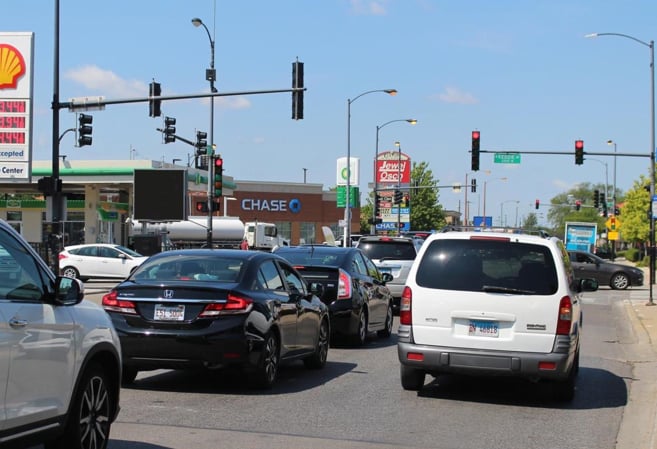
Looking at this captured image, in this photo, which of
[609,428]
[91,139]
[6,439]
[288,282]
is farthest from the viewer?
[91,139]

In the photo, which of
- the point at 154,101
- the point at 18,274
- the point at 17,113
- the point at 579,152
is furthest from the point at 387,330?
the point at 579,152

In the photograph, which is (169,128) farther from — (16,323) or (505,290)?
(16,323)

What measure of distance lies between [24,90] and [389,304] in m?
24.0

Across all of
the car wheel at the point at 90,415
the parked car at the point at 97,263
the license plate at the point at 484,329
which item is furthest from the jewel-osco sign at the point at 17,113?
the car wheel at the point at 90,415

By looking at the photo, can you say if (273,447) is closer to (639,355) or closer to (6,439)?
(6,439)

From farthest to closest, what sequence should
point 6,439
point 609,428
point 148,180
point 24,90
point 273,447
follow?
1. point 148,180
2. point 24,90
3. point 609,428
4. point 273,447
5. point 6,439

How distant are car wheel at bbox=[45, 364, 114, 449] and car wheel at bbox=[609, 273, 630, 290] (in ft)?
108

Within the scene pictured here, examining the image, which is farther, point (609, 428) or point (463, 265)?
point (463, 265)

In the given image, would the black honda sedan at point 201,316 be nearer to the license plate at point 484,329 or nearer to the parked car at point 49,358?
the license plate at point 484,329

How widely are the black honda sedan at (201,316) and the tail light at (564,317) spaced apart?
10.2ft

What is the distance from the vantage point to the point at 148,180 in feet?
147

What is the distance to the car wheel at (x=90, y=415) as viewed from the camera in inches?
234

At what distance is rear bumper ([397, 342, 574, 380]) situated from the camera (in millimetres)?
9281

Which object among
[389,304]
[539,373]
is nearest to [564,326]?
[539,373]
